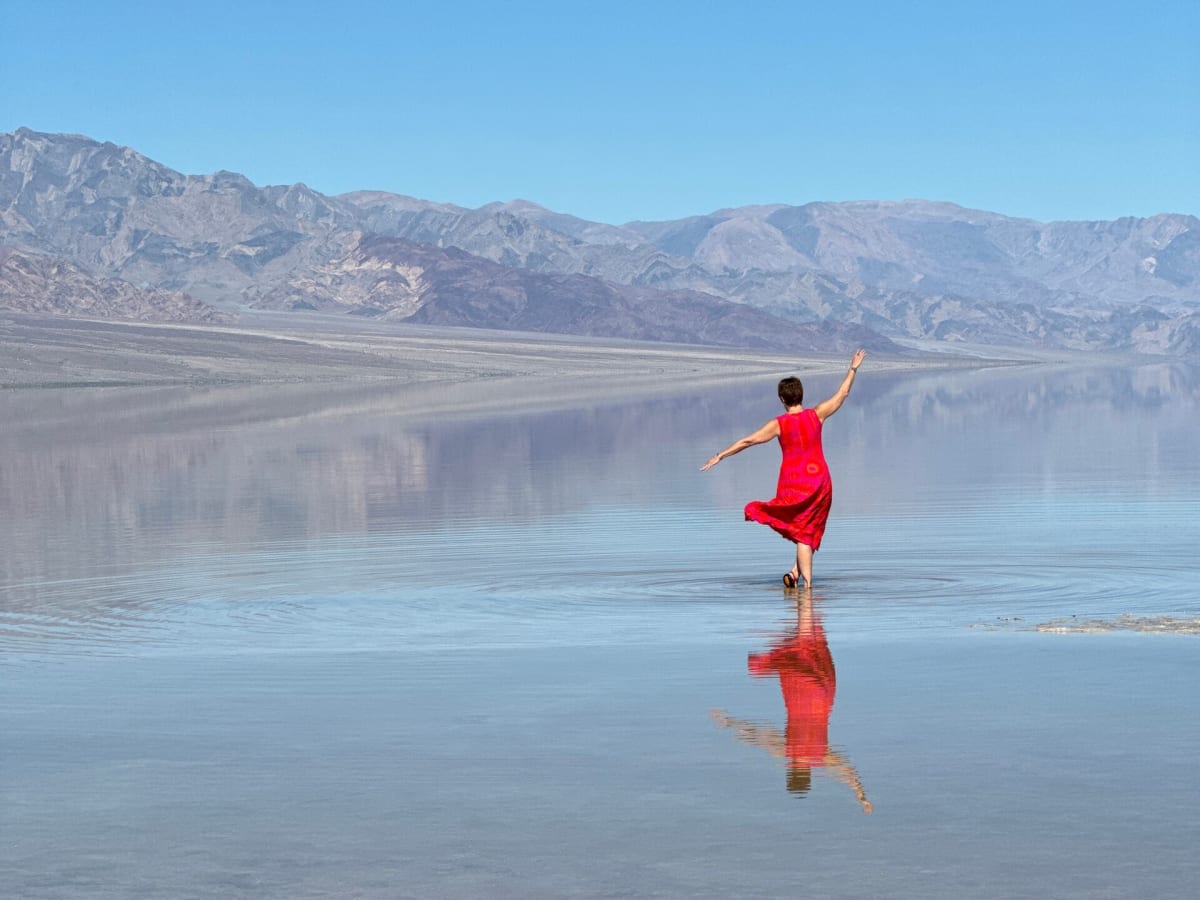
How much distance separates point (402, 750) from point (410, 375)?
11077 centimetres

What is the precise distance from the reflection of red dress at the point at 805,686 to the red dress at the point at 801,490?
189 cm

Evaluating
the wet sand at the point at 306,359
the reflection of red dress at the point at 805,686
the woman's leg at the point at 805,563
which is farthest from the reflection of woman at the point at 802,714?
the wet sand at the point at 306,359

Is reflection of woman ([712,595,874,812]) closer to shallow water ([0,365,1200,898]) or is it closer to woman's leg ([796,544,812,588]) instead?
shallow water ([0,365,1200,898])

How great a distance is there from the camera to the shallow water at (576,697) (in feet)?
20.8

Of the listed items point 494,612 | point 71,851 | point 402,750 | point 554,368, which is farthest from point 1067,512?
point 554,368

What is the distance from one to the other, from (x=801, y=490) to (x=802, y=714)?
5308 millimetres

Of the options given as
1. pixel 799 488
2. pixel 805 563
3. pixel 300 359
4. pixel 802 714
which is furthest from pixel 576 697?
pixel 300 359

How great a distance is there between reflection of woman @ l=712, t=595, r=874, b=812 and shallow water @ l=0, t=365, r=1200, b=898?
0.08 meters

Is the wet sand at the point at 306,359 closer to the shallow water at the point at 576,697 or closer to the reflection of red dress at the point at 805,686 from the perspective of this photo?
the shallow water at the point at 576,697

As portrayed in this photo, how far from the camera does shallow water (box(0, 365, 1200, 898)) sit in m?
6.33

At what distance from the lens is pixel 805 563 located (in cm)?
1394

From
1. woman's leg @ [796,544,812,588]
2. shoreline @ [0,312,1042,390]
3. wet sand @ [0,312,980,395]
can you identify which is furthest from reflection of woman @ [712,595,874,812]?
shoreline @ [0,312,1042,390]

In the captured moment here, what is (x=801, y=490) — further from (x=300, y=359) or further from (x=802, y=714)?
(x=300, y=359)

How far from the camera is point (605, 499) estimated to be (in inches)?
940
